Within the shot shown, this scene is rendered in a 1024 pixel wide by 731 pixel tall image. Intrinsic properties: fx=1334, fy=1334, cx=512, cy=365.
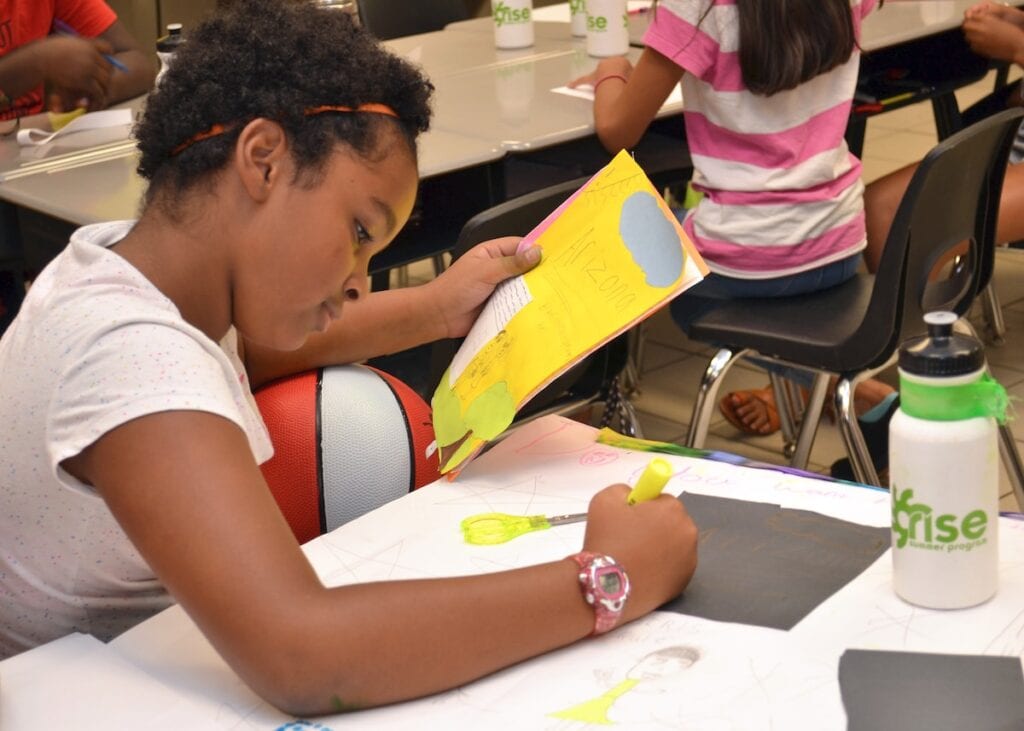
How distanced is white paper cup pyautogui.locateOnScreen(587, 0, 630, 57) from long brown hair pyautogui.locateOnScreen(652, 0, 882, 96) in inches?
31.5

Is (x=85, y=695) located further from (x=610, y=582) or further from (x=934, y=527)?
(x=934, y=527)

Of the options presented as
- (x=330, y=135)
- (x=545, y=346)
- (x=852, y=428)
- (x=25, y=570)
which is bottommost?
(x=852, y=428)

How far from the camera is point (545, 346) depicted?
1.31m

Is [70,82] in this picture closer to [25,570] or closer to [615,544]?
[25,570]

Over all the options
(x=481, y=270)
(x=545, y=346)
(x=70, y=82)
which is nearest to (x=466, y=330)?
(x=481, y=270)

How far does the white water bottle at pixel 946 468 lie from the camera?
941 millimetres

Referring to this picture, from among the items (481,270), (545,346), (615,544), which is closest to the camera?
(615,544)

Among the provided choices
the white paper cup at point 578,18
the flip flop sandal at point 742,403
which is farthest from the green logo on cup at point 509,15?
the flip flop sandal at point 742,403

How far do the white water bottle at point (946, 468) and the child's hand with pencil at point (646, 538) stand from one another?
171 mm

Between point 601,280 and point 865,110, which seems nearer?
point 601,280

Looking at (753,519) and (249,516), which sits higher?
(249,516)

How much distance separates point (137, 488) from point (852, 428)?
4.68 feet

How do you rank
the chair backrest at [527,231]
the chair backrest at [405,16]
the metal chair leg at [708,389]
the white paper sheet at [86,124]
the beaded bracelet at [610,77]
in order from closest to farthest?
1. the chair backrest at [527,231]
2. the metal chair leg at [708,389]
3. the beaded bracelet at [610,77]
4. the white paper sheet at [86,124]
5. the chair backrest at [405,16]

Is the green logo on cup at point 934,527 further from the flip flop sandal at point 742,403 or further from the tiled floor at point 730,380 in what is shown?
the flip flop sandal at point 742,403
